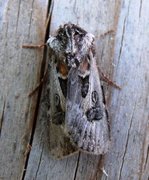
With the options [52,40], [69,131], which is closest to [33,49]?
[52,40]

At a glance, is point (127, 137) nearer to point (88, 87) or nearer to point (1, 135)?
point (88, 87)

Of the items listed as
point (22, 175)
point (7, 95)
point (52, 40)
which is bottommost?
point (22, 175)

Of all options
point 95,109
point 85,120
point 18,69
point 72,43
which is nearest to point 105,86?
point 95,109

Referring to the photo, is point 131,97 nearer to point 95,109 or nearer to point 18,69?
point 95,109

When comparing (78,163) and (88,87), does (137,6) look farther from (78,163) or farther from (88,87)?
(78,163)

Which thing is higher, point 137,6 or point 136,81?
point 137,6

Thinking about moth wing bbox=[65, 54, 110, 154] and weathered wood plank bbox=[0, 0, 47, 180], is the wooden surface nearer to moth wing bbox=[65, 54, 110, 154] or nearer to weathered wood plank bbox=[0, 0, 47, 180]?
weathered wood plank bbox=[0, 0, 47, 180]
